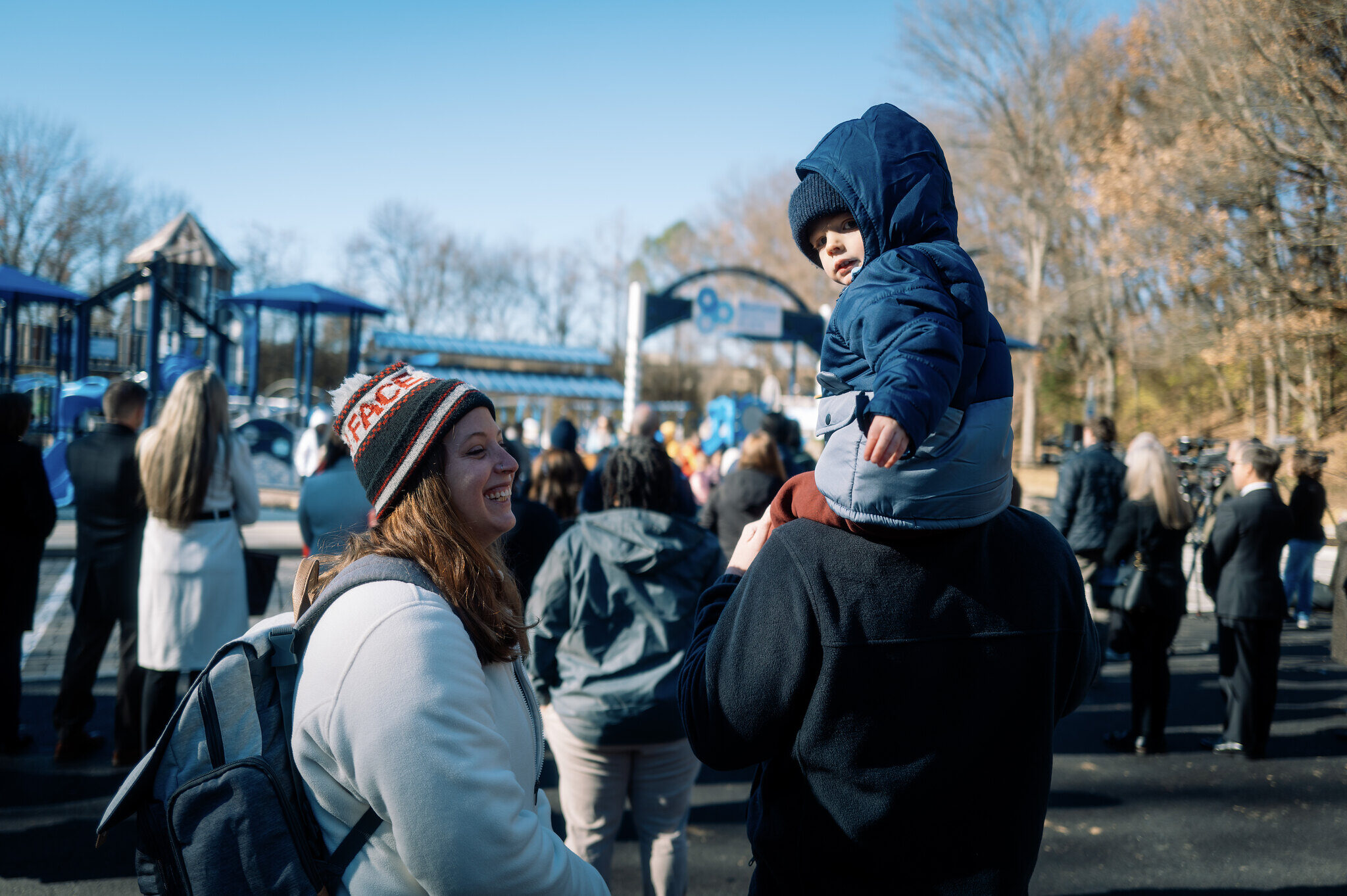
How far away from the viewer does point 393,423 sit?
176 cm

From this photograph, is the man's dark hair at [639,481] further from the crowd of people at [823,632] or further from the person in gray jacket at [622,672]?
the crowd of people at [823,632]

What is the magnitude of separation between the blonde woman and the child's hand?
12.5 feet

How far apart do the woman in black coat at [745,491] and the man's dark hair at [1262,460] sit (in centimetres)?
309

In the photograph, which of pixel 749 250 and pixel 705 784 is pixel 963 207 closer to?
pixel 749 250

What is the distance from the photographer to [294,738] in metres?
1.51

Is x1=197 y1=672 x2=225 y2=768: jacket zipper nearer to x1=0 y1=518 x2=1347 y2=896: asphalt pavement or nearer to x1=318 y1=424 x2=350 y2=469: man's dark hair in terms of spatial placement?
x1=0 y1=518 x2=1347 y2=896: asphalt pavement

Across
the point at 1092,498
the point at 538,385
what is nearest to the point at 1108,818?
the point at 1092,498

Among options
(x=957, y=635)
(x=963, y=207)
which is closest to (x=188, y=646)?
(x=957, y=635)

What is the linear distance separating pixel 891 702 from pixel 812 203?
3.04 feet

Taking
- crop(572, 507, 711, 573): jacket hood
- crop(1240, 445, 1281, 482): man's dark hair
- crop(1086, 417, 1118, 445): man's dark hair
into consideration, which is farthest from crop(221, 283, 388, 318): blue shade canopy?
crop(572, 507, 711, 573): jacket hood

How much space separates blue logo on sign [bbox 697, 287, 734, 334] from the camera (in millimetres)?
Result: 21562

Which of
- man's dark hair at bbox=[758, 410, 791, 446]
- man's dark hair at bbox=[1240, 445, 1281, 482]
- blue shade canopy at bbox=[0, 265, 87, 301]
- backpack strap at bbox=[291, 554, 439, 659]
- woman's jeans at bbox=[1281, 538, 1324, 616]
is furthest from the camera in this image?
blue shade canopy at bbox=[0, 265, 87, 301]

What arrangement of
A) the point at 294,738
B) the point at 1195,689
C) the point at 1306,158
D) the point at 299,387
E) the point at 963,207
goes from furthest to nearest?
the point at 963,207 → the point at 299,387 → the point at 1306,158 → the point at 1195,689 → the point at 294,738

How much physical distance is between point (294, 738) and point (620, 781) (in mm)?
2107
